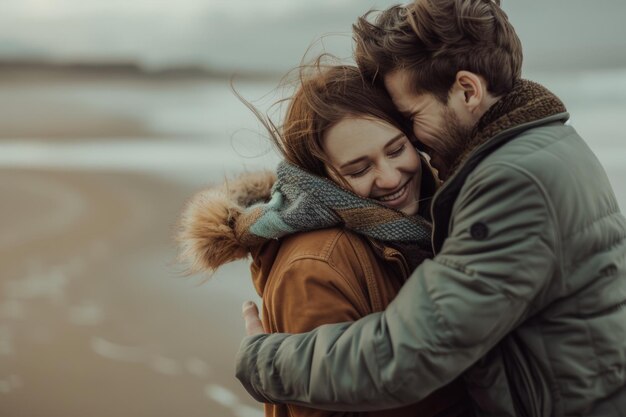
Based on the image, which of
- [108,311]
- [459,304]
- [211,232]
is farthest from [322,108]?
[108,311]

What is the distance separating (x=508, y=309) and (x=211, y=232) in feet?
1.78

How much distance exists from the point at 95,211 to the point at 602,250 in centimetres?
330

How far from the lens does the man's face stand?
1183mm

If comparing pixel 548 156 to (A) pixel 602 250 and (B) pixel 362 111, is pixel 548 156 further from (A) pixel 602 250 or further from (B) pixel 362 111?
(B) pixel 362 111

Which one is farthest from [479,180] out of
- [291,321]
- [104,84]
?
[104,84]

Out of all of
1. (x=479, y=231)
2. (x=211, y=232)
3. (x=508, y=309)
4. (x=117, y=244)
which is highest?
(x=117, y=244)

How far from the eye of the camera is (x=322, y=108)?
1229 mm

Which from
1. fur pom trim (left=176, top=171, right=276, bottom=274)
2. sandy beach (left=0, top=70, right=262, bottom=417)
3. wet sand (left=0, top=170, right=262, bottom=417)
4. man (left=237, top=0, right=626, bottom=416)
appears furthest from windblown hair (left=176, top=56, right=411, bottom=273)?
wet sand (left=0, top=170, right=262, bottom=417)

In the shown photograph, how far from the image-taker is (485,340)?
100 centimetres

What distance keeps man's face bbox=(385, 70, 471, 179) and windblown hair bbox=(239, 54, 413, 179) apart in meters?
0.03

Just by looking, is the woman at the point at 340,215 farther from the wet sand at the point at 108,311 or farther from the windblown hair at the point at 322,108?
the wet sand at the point at 108,311

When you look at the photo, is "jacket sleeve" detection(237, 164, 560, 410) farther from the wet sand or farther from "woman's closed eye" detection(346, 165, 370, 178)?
the wet sand

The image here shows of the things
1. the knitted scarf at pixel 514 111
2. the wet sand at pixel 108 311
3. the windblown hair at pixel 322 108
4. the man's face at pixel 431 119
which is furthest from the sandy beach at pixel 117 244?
the knitted scarf at pixel 514 111

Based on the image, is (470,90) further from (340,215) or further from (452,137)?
(340,215)
